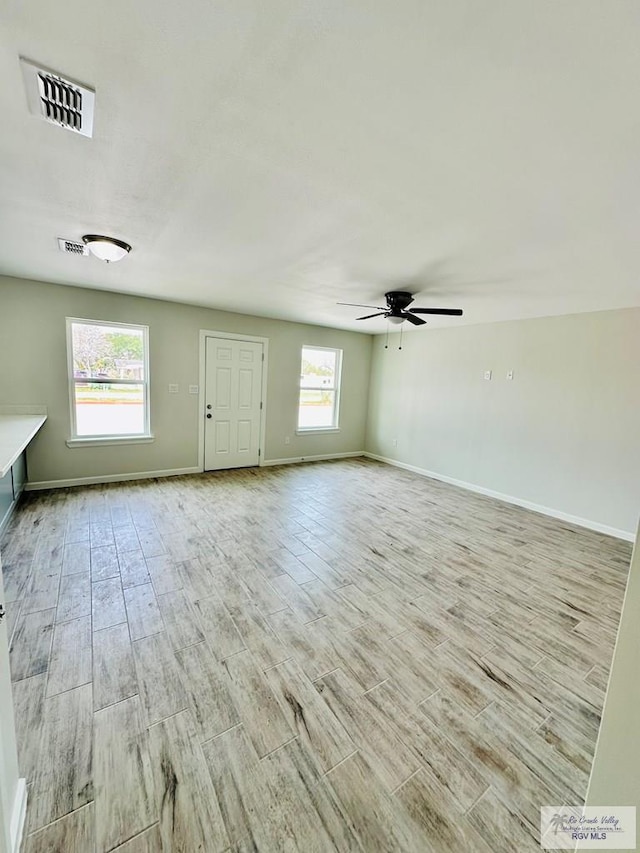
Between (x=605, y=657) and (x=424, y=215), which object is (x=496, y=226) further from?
(x=605, y=657)

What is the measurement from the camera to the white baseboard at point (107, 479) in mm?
4347

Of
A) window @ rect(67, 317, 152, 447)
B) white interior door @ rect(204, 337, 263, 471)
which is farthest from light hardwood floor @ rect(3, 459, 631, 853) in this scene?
white interior door @ rect(204, 337, 263, 471)

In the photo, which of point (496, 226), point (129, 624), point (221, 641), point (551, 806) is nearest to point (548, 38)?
point (496, 226)

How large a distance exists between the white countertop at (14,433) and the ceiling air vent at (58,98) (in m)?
1.74

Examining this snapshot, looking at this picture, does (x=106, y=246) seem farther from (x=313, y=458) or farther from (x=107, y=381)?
(x=313, y=458)

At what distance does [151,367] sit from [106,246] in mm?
2405

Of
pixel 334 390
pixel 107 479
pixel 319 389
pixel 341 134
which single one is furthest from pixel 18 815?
pixel 334 390

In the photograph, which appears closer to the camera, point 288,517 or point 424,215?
point 424,215

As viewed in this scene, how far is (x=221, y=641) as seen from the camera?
6.81 ft

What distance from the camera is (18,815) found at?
1.14 m

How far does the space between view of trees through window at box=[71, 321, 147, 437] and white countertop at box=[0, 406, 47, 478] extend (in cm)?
52

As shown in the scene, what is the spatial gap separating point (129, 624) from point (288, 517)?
6.40 ft

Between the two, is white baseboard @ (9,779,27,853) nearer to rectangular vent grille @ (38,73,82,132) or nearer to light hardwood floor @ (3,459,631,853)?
light hardwood floor @ (3,459,631,853)

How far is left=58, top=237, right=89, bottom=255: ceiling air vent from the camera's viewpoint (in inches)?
111
